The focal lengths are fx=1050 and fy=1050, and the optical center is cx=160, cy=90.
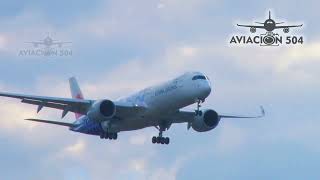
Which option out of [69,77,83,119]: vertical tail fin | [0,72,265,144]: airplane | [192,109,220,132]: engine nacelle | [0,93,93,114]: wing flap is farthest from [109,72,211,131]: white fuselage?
[69,77,83,119]: vertical tail fin

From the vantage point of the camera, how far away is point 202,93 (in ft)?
283

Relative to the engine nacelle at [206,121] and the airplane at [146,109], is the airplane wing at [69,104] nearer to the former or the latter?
the airplane at [146,109]

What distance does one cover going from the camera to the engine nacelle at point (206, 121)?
3792 inches

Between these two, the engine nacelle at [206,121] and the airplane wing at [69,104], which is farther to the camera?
the engine nacelle at [206,121]

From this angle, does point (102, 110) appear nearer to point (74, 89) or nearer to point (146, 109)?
point (146, 109)

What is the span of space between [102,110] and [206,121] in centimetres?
1101

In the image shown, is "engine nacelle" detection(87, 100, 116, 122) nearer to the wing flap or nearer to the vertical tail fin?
the wing flap

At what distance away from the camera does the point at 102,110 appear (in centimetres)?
9069

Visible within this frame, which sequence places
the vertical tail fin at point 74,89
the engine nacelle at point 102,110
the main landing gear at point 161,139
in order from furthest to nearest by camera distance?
the vertical tail fin at point 74,89 → the main landing gear at point 161,139 → the engine nacelle at point 102,110

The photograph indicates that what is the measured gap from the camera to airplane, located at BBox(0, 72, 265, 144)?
3442 inches

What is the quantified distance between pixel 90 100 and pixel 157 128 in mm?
6838

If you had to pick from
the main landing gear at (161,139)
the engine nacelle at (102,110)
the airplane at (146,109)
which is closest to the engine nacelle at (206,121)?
the airplane at (146,109)

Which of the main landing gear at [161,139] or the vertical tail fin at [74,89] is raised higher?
the vertical tail fin at [74,89]

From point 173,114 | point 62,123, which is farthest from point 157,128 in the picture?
point 62,123
